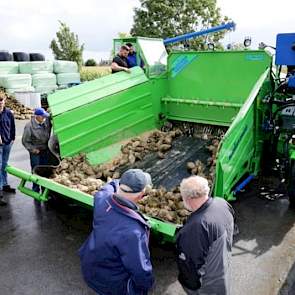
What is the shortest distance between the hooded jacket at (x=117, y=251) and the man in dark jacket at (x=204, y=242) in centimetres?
24

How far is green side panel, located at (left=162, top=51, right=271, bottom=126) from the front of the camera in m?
4.86

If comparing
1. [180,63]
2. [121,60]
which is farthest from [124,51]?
[180,63]

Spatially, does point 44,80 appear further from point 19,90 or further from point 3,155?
point 3,155

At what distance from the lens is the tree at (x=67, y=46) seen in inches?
968

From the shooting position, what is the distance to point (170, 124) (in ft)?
18.0

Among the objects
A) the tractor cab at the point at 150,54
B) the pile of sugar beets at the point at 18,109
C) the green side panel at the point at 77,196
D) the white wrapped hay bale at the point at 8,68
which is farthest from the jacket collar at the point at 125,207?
the white wrapped hay bale at the point at 8,68

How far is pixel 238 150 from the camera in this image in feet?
12.3

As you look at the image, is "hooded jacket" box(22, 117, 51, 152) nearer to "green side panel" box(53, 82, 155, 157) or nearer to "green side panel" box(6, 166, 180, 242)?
"green side panel" box(53, 82, 155, 157)

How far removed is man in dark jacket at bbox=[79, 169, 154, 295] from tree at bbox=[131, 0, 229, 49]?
2161 centimetres

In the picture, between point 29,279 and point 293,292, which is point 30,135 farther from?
point 293,292

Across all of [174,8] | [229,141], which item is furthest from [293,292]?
[174,8]

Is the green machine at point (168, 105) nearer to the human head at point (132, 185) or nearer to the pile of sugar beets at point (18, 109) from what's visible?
the human head at point (132, 185)

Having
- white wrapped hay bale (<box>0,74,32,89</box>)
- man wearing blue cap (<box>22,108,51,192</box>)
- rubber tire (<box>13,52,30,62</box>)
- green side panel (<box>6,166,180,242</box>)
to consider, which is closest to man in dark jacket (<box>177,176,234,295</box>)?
green side panel (<box>6,166,180,242</box>)

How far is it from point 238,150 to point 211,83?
5.44ft
